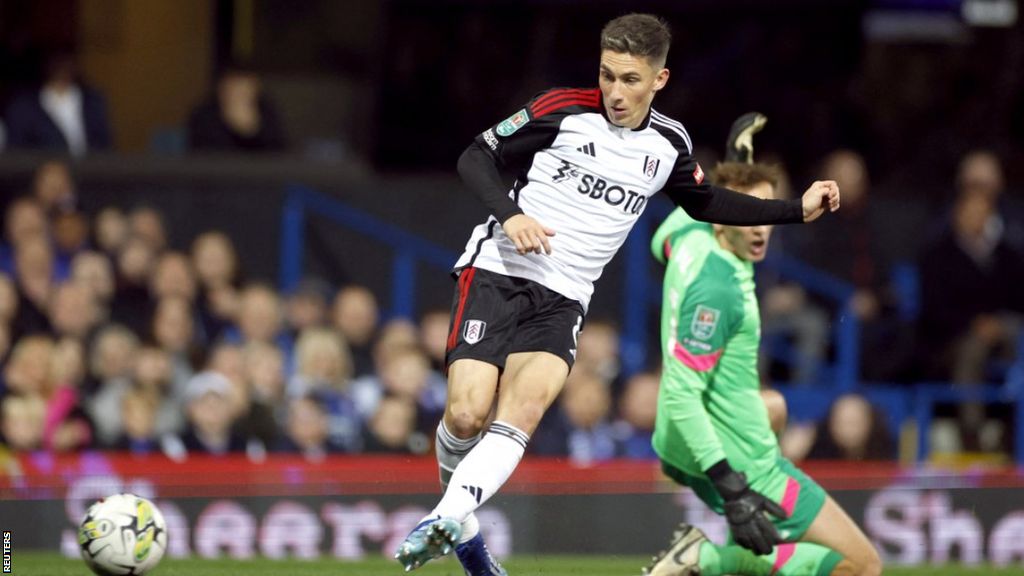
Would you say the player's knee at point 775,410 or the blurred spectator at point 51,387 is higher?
the player's knee at point 775,410

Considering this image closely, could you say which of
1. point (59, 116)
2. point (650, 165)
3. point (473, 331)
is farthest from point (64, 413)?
point (650, 165)

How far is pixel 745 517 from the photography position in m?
7.98

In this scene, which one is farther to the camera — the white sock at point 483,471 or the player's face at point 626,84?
the player's face at point 626,84

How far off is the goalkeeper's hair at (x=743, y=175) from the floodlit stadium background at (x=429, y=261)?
357cm

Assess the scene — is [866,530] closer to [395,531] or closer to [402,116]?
[395,531]

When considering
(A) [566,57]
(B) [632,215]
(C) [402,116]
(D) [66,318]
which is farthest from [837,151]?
(B) [632,215]

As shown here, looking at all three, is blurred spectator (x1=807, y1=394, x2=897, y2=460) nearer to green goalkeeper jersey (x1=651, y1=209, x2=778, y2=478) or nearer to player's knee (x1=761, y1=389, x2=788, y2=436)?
player's knee (x1=761, y1=389, x2=788, y2=436)

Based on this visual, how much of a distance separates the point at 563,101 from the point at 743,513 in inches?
74.9

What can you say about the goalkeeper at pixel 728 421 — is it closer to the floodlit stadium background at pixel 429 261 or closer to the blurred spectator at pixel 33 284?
the floodlit stadium background at pixel 429 261

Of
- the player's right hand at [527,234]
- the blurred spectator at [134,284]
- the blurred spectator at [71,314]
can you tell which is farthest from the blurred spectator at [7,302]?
the player's right hand at [527,234]

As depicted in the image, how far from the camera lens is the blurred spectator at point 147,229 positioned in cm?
1323

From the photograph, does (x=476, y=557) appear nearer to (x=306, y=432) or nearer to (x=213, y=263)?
(x=306, y=432)

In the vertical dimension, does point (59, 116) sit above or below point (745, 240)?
above

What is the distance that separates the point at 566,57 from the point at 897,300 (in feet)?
12.0
